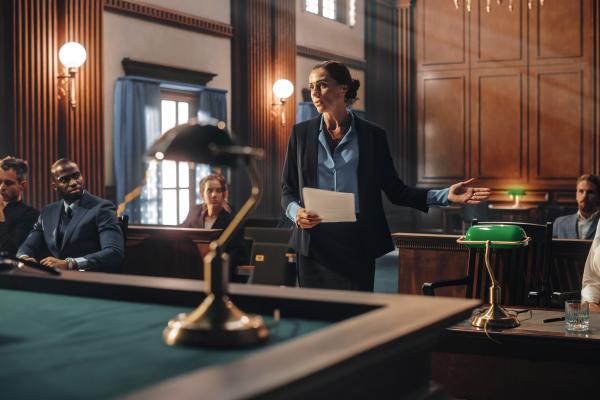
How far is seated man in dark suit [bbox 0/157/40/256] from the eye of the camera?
4.92 meters

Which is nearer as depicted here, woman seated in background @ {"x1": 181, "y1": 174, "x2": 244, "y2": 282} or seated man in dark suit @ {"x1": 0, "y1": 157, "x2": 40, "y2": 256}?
seated man in dark suit @ {"x1": 0, "y1": 157, "x2": 40, "y2": 256}

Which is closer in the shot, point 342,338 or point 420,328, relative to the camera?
point 342,338

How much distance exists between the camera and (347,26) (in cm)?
1299

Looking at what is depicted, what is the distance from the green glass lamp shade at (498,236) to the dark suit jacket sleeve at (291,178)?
0.68 m

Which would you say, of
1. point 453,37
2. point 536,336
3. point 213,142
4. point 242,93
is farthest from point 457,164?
point 213,142

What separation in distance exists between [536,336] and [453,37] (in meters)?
10.3

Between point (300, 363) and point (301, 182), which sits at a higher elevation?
point (301, 182)

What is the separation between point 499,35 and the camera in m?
12.3

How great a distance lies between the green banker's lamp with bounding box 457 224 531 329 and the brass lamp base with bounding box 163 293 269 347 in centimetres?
182

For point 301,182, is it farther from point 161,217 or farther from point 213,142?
point 161,217

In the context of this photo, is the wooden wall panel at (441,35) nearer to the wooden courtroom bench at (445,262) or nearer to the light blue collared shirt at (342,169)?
the wooden courtroom bench at (445,262)

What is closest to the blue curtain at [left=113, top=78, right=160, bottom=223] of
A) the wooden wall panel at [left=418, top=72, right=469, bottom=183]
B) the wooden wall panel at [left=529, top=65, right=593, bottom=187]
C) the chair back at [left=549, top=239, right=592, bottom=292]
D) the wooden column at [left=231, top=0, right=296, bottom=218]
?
the wooden column at [left=231, top=0, right=296, bottom=218]

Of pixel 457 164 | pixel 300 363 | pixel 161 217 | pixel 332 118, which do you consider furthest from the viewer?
pixel 457 164

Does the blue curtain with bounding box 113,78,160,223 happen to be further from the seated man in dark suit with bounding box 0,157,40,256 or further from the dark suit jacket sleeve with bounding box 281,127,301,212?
the dark suit jacket sleeve with bounding box 281,127,301,212
